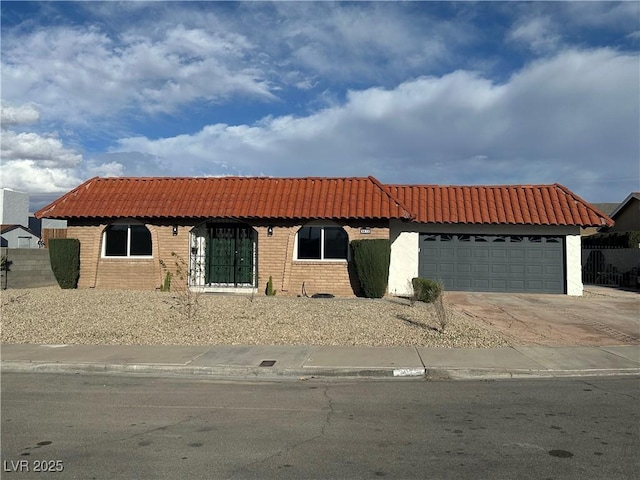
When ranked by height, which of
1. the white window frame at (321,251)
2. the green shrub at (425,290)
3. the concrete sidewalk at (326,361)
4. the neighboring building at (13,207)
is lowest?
the concrete sidewalk at (326,361)

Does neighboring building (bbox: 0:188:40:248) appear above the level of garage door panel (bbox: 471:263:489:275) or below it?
above

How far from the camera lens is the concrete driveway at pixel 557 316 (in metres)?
12.2

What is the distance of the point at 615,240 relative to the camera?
29.6 meters

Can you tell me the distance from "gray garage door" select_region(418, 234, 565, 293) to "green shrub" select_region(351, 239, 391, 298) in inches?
125

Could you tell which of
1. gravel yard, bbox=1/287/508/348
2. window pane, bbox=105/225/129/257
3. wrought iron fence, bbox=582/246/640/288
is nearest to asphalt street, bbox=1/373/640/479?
gravel yard, bbox=1/287/508/348

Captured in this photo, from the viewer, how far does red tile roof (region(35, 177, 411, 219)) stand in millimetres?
18875

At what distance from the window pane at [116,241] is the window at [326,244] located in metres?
6.23

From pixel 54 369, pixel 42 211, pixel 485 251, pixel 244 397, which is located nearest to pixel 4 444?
pixel 244 397

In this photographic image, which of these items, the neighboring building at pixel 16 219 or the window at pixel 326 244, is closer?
the window at pixel 326 244

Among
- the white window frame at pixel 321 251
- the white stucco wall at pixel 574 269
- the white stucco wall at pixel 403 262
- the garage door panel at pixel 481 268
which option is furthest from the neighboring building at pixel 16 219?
the white stucco wall at pixel 574 269

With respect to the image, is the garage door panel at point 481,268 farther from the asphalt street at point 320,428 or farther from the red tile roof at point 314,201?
the asphalt street at point 320,428

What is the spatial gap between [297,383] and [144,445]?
3.37 metres

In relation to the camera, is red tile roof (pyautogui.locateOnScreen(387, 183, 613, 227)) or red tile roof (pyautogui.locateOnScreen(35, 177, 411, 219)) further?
red tile roof (pyautogui.locateOnScreen(387, 183, 613, 227))

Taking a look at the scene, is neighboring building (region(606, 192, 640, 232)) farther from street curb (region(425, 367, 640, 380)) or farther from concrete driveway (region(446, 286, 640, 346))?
street curb (region(425, 367, 640, 380))
